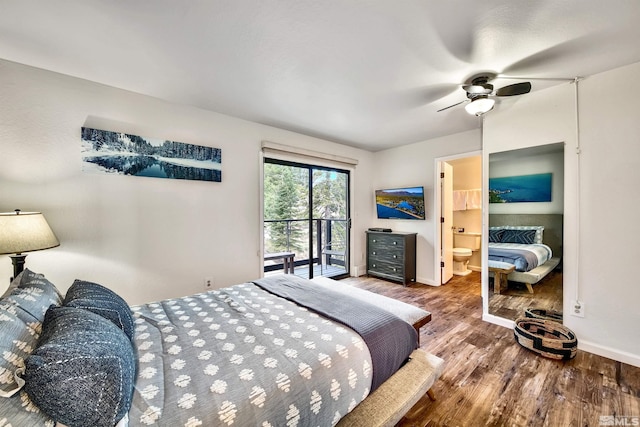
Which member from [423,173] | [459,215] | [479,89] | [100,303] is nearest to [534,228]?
[479,89]

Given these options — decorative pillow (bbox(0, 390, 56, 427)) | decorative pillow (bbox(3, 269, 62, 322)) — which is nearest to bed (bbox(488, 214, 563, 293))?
decorative pillow (bbox(0, 390, 56, 427))

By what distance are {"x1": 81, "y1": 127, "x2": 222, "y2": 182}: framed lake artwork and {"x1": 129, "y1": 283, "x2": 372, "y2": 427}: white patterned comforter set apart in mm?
1545

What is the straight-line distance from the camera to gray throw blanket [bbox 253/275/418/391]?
137 cm

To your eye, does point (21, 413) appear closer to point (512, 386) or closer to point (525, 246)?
point (512, 386)

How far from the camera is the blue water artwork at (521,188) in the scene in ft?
8.16

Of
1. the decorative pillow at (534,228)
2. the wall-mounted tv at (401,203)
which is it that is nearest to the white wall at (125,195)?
the wall-mounted tv at (401,203)

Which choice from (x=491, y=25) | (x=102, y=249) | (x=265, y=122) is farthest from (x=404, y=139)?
(x=102, y=249)

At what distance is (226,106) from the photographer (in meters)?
2.80

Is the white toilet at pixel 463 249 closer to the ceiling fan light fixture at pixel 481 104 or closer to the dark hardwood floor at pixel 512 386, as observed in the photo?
the dark hardwood floor at pixel 512 386

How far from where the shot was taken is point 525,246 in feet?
8.73

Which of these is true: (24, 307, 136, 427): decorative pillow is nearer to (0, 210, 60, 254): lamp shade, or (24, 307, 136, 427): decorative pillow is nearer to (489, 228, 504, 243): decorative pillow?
(0, 210, 60, 254): lamp shade

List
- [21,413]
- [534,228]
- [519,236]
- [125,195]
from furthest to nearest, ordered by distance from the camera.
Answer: [519,236]
[534,228]
[125,195]
[21,413]

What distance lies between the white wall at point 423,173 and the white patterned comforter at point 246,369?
126 inches

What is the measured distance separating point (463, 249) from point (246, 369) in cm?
468
